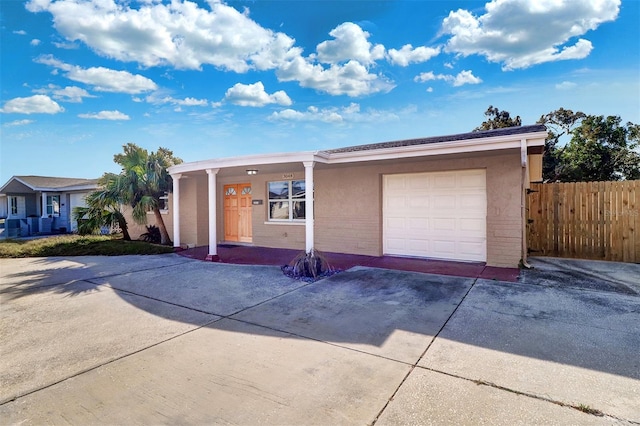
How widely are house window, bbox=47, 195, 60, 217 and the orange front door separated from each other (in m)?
14.9

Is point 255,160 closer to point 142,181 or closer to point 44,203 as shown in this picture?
point 142,181

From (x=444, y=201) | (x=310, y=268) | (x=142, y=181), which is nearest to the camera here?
(x=310, y=268)

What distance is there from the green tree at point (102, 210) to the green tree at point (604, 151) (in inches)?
831

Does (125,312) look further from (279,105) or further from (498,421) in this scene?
(279,105)

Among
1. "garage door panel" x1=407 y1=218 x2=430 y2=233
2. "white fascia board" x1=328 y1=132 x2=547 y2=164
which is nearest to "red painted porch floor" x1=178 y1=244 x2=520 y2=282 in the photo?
"garage door panel" x1=407 y1=218 x2=430 y2=233

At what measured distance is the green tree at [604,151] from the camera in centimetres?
1598

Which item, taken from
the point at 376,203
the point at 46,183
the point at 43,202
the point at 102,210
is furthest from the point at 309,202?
the point at 46,183

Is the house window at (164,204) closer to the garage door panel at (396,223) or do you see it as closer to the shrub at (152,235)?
the shrub at (152,235)

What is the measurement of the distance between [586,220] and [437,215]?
380 cm

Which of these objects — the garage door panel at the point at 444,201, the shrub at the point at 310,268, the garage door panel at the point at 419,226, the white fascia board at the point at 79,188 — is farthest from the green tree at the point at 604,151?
the white fascia board at the point at 79,188

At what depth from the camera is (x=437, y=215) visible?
8.75 metres

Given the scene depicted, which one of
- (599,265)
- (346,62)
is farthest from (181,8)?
(599,265)

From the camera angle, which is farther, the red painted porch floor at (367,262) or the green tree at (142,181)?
the green tree at (142,181)

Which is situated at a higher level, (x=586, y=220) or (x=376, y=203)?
(x=376, y=203)
